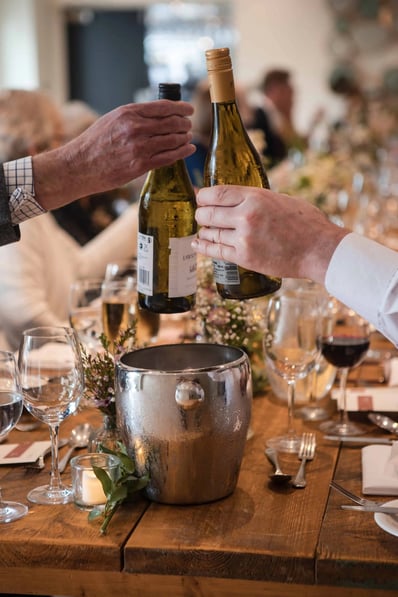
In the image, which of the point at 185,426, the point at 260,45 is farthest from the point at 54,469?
the point at 260,45

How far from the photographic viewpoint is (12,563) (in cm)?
103

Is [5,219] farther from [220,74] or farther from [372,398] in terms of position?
[372,398]

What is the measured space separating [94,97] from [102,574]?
965 centimetres

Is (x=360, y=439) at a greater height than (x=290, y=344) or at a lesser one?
lesser

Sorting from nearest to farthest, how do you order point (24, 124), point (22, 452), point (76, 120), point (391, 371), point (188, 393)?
point (188, 393) → point (22, 452) → point (391, 371) → point (24, 124) → point (76, 120)

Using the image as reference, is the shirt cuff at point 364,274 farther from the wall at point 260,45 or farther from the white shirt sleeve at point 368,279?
the wall at point 260,45

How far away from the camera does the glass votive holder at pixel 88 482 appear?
110 cm

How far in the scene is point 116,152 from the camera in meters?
1.34

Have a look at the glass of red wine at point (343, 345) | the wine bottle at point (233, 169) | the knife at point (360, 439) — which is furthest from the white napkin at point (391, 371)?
the wine bottle at point (233, 169)

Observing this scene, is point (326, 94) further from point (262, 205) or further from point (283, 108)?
point (262, 205)

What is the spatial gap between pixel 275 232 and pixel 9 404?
15.2 inches

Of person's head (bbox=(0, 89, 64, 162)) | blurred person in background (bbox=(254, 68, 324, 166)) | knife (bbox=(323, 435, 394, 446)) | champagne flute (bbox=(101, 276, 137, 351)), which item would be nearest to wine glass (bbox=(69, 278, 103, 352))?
champagne flute (bbox=(101, 276, 137, 351))

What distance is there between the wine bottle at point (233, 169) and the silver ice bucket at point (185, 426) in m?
0.15

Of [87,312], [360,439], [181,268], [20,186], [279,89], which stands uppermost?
[279,89]
